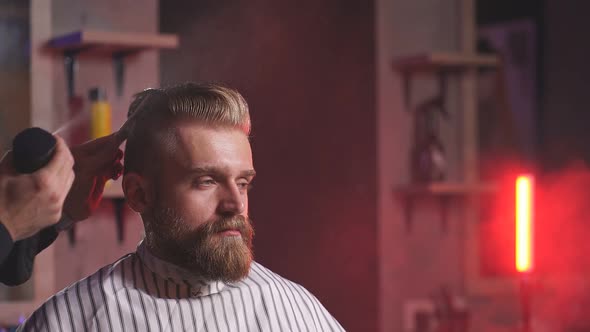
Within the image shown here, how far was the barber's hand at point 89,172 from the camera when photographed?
1.71m

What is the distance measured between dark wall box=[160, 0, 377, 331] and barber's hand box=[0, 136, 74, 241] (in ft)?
7.94

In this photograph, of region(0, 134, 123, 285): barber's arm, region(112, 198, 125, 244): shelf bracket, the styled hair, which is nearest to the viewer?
region(0, 134, 123, 285): barber's arm

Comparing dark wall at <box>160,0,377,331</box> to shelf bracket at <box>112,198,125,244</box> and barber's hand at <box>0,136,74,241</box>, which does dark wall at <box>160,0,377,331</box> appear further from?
barber's hand at <box>0,136,74,241</box>

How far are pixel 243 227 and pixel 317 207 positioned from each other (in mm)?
2242

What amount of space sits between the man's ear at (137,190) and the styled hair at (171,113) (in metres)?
0.02

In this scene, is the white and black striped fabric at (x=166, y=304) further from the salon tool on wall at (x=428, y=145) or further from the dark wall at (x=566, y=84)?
the dark wall at (x=566, y=84)

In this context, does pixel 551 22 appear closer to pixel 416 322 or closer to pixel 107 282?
pixel 416 322

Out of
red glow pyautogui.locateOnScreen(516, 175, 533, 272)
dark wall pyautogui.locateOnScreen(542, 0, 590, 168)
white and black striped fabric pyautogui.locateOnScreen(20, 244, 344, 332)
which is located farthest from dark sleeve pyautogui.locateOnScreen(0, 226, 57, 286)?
dark wall pyautogui.locateOnScreen(542, 0, 590, 168)

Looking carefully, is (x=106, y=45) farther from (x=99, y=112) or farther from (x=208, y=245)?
(x=208, y=245)

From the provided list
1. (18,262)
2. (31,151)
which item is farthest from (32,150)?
(18,262)

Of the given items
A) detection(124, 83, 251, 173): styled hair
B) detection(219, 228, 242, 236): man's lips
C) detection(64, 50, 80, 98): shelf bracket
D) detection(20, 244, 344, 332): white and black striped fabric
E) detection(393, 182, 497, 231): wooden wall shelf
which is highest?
detection(64, 50, 80, 98): shelf bracket

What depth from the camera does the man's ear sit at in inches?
72.6

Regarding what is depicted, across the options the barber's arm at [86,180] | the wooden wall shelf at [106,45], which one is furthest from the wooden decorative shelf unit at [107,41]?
the barber's arm at [86,180]

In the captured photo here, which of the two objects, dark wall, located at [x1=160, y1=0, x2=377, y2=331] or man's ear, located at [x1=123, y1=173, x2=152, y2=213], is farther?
dark wall, located at [x1=160, y1=0, x2=377, y2=331]
